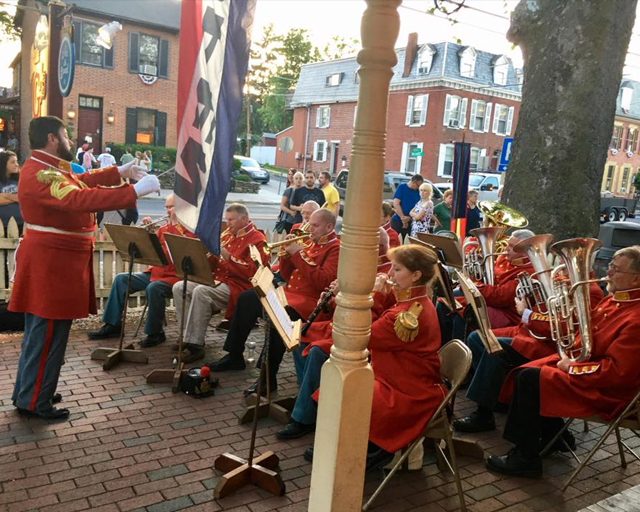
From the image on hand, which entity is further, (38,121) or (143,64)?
Answer: (143,64)

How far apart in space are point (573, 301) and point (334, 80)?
38.0m

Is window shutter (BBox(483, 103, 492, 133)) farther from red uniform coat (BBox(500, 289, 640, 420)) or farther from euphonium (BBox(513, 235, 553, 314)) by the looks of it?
red uniform coat (BBox(500, 289, 640, 420))

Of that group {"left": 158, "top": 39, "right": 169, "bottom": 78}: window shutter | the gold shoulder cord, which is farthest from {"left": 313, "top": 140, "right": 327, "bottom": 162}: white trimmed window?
the gold shoulder cord

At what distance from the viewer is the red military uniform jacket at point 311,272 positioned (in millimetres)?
5117

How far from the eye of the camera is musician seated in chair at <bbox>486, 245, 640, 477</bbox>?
137 inches

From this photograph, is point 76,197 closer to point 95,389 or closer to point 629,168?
point 95,389

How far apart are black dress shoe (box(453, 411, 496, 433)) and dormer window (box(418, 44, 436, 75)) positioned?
3198cm

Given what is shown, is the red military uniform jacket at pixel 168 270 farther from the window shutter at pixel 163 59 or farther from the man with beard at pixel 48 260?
the window shutter at pixel 163 59

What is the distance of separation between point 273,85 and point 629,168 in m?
32.2

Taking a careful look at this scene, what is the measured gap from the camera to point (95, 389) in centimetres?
484

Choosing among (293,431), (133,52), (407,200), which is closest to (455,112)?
(133,52)

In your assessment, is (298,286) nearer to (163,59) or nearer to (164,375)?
(164,375)

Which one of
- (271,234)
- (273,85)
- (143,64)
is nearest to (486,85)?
(143,64)

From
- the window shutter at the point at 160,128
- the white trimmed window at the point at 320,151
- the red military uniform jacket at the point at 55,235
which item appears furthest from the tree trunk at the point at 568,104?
the white trimmed window at the point at 320,151
